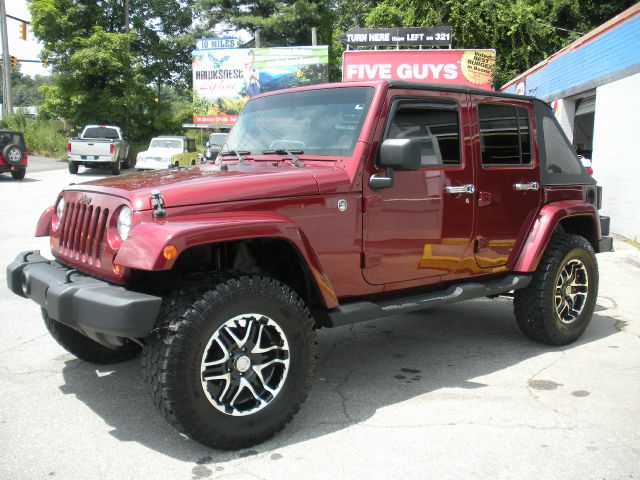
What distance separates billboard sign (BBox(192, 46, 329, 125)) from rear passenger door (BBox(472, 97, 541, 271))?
27843 mm

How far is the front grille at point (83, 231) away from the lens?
10.9 ft

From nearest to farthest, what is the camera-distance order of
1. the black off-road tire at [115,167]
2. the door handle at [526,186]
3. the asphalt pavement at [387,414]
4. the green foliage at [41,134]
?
the asphalt pavement at [387,414] < the door handle at [526,186] < the black off-road tire at [115,167] < the green foliage at [41,134]

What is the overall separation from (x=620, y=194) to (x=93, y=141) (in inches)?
724

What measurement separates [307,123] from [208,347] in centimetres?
172

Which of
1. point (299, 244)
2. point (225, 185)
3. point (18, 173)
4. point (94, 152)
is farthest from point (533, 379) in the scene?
point (94, 152)

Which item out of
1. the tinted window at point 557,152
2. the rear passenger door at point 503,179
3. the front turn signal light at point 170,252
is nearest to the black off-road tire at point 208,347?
the front turn signal light at point 170,252

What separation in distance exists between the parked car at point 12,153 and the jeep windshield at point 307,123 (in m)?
16.6

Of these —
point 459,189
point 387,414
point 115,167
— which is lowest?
point 387,414

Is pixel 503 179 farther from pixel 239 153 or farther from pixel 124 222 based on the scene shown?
pixel 124 222

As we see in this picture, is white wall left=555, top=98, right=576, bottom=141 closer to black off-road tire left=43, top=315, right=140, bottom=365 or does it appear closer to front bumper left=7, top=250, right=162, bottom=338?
black off-road tire left=43, top=315, right=140, bottom=365

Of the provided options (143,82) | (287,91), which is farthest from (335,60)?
(287,91)

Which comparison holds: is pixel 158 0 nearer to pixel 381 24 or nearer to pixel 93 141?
pixel 381 24

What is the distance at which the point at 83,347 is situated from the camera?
4254 mm

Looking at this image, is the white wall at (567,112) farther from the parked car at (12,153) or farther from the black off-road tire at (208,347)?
the parked car at (12,153)
